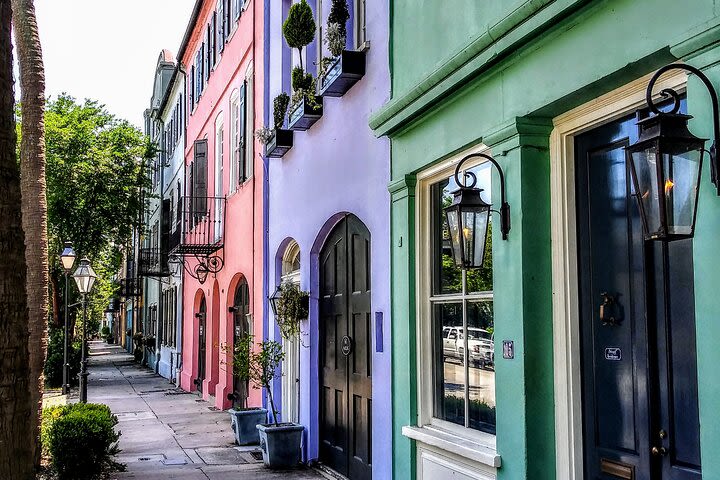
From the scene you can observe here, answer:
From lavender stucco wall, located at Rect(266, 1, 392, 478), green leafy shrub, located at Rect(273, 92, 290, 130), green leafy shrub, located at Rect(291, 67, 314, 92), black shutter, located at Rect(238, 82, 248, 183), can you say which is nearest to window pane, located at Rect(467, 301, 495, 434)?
lavender stucco wall, located at Rect(266, 1, 392, 478)

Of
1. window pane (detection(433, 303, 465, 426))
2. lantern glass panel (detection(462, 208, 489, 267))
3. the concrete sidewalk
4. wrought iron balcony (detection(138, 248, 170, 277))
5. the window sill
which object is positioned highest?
wrought iron balcony (detection(138, 248, 170, 277))

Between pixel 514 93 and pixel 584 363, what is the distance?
1.70m

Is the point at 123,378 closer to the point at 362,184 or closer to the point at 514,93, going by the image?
the point at 362,184

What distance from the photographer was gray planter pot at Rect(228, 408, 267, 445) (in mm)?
11479

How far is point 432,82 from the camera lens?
20.1ft

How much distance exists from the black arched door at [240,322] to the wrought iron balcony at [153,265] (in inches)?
A: 427

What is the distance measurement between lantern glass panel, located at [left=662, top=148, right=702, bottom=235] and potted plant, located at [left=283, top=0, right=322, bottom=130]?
22.2 ft

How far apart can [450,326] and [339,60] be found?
3.22 metres

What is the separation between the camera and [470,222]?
5164mm

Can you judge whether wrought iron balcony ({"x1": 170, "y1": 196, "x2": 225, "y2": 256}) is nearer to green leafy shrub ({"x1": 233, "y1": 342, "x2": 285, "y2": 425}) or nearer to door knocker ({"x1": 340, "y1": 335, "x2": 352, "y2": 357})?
green leafy shrub ({"x1": 233, "y1": 342, "x2": 285, "y2": 425})

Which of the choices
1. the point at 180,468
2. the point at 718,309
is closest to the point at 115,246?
the point at 180,468

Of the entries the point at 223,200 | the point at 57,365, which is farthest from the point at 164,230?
the point at 223,200

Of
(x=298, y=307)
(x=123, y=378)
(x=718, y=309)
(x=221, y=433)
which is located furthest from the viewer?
(x=123, y=378)

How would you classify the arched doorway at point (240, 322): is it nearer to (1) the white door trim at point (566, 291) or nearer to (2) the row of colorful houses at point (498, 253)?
(2) the row of colorful houses at point (498, 253)
